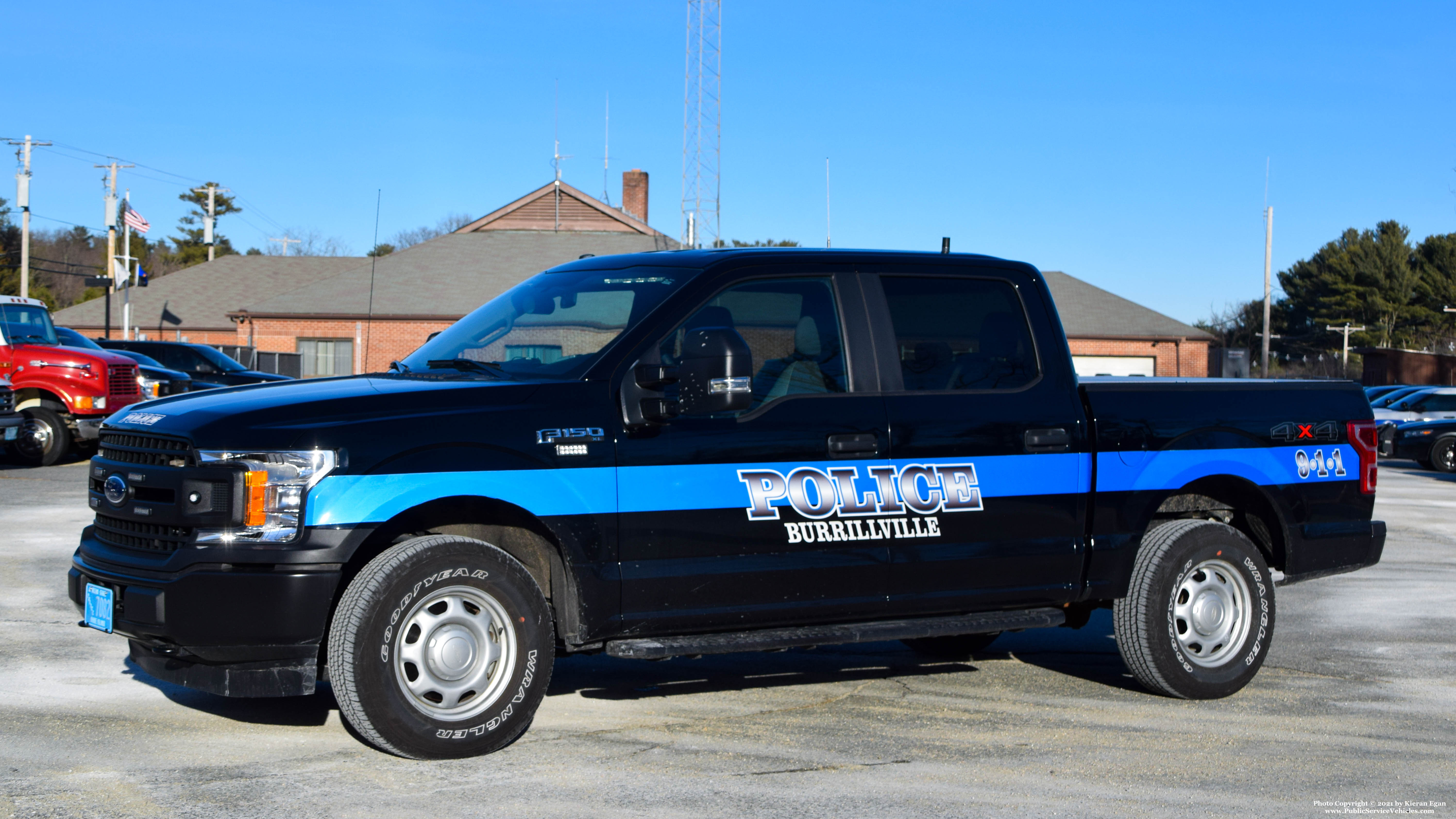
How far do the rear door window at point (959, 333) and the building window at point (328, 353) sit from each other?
41231 mm

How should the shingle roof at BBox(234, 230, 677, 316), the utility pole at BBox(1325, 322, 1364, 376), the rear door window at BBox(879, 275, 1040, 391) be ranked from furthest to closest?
the utility pole at BBox(1325, 322, 1364, 376)
the shingle roof at BBox(234, 230, 677, 316)
the rear door window at BBox(879, 275, 1040, 391)

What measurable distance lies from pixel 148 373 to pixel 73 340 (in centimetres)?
257

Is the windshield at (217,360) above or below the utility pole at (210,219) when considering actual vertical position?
below

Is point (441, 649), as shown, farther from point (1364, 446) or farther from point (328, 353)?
point (328, 353)

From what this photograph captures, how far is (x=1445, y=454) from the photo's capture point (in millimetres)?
24219

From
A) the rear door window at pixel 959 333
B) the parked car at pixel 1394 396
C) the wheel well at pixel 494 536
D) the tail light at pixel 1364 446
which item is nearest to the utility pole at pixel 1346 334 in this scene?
the parked car at pixel 1394 396

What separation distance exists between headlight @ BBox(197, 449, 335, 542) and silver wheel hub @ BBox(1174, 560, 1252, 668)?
4.06m

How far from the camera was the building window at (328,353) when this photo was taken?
1794 inches

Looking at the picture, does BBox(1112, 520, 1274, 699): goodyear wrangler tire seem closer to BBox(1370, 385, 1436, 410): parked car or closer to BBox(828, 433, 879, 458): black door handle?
BBox(828, 433, 879, 458): black door handle

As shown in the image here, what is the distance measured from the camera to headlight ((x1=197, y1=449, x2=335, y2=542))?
4.81 metres

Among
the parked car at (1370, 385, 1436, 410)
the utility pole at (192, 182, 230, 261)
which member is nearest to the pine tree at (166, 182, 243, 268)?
the utility pole at (192, 182, 230, 261)

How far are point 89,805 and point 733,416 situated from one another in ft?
8.84

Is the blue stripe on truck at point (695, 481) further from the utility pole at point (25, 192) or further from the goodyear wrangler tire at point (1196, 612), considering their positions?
the utility pole at point (25, 192)

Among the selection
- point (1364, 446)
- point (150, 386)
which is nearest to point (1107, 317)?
point (150, 386)
